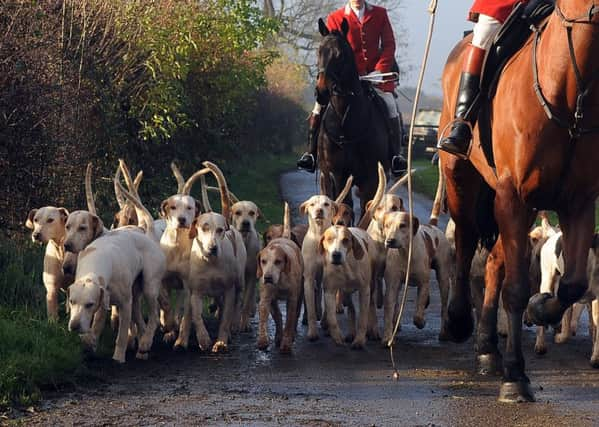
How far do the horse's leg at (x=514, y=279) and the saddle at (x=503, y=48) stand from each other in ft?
1.79

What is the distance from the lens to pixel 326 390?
7.34 m

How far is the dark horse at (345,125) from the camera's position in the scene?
11.5 metres

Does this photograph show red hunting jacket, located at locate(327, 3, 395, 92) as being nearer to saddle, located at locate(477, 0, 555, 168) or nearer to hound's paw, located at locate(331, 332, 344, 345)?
hound's paw, located at locate(331, 332, 344, 345)

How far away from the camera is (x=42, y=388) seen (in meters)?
7.30

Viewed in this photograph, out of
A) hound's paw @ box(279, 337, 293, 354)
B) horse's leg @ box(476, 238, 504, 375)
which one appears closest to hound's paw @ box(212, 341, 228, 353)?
hound's paw @ box(279, 337, 293, 354)

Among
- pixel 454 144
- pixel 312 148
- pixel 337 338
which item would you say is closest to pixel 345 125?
pixel 312 148

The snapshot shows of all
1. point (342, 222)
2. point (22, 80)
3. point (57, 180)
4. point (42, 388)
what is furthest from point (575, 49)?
point (57, 180)

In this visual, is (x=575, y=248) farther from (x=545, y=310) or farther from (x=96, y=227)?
(x=96, y=227)

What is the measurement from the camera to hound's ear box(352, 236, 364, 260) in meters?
9.58

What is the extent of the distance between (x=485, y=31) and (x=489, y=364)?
2.05 meters

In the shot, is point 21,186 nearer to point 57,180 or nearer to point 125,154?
point 57,180

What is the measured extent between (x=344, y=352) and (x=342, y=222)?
1.84m

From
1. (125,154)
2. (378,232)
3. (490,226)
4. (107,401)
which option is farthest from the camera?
(125,154)

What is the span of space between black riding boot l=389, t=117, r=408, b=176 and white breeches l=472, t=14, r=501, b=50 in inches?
165
